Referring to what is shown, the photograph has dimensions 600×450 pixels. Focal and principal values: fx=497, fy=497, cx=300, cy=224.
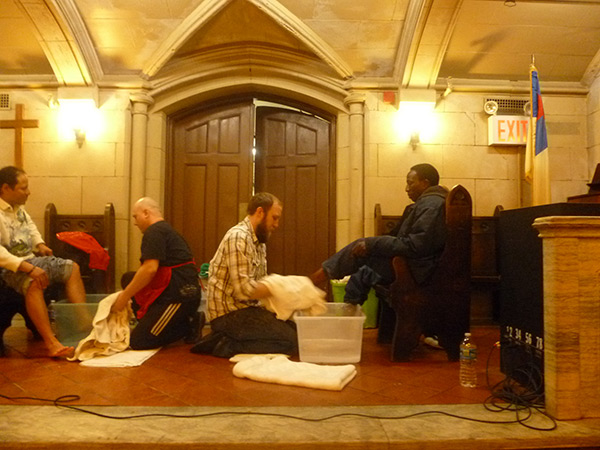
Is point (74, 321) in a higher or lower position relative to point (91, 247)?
lower

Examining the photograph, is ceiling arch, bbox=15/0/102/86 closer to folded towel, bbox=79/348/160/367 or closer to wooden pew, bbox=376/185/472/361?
folded towel, bbox=79/348/160/367

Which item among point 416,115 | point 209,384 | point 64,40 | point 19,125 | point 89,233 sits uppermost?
point 64,40

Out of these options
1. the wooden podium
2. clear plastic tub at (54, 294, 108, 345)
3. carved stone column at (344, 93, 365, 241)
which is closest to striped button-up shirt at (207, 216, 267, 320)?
clear plastic tub at (54, 294, 108, 345)

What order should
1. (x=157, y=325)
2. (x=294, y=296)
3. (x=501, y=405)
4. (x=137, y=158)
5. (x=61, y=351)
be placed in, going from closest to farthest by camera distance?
(x=501, y=405)
(x=294, y=296)
(x=61, y=351)
(x=157, y=325)
(x=137, y=158)

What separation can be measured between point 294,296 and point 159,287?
1045mm

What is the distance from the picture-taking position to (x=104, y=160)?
5.42 metres

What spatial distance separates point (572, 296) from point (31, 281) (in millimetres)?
3302

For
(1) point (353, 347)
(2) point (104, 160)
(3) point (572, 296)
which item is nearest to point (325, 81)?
(2) point (104, 160)

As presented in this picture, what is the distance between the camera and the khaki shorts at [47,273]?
3.46 meters

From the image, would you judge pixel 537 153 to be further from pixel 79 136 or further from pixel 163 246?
pixel 79 136

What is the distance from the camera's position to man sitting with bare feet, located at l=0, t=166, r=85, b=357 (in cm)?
339

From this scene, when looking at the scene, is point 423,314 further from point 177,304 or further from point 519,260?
point 177,304

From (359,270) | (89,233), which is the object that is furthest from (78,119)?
(359,270)

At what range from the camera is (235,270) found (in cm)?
323
